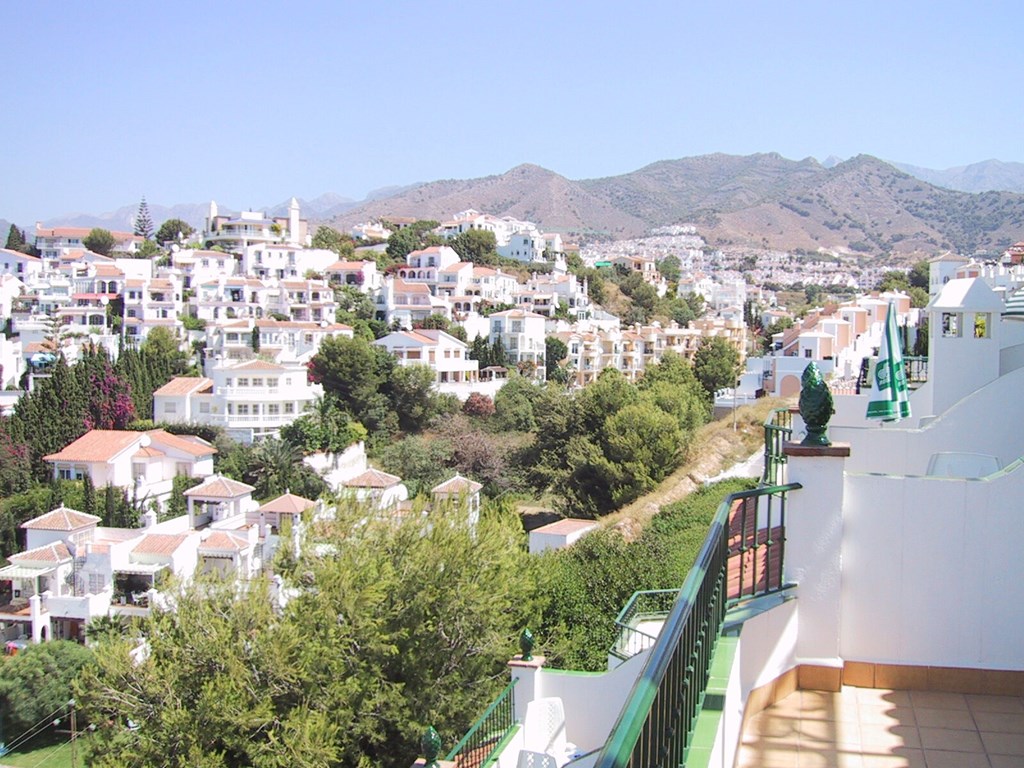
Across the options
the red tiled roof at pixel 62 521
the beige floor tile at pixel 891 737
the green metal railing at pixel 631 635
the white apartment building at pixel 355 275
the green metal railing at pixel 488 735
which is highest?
the white apartment building at pixel 355 275

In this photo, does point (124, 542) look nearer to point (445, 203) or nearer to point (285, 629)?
point (285, 629)

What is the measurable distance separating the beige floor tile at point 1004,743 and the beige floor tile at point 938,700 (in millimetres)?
247

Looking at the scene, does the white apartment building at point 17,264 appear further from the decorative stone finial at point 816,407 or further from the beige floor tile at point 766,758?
the beige floor tile at point 766,758

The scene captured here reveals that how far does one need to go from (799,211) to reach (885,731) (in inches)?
6600

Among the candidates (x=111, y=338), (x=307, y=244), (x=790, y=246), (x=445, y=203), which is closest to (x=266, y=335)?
(x=111, y=338)

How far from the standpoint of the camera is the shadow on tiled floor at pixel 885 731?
10.5 feet

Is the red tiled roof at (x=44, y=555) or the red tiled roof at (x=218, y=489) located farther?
Result: the red tiled roof at (x=218, y=489)

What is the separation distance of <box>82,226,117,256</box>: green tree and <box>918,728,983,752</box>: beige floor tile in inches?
2684

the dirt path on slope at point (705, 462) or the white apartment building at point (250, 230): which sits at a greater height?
the white apartment building at point (250, 230)

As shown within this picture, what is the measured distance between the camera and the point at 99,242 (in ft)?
213

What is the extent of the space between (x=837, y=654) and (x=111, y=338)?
4690cm

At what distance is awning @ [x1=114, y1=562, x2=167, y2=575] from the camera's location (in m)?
25.6

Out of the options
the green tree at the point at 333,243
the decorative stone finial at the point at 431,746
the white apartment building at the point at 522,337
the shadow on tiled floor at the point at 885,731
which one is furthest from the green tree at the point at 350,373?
the shadow on tiled floor at the point at 885,731

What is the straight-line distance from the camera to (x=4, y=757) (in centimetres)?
1997
